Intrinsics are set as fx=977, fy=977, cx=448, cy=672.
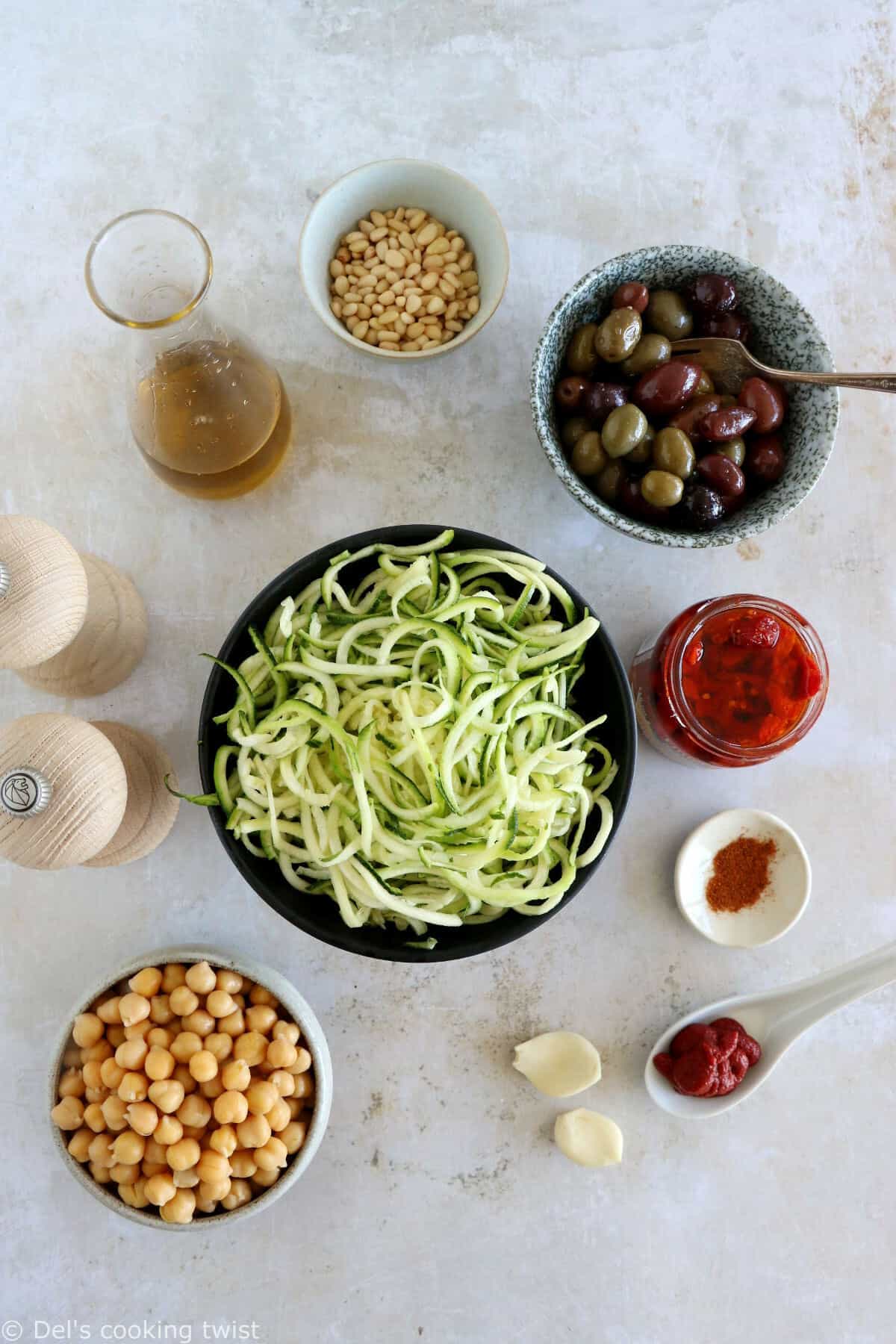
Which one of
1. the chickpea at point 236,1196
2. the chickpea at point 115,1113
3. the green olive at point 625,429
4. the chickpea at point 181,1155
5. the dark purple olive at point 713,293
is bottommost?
the chickpea at point 236,1196

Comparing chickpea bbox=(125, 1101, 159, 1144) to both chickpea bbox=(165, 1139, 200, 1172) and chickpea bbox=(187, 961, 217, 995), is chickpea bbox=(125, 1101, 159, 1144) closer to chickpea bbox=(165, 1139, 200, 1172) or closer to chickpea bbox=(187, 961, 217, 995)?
chickpea bbox=(165, 1139, 200, 1172)

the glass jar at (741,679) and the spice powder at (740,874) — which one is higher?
the glass jar at (741,679)

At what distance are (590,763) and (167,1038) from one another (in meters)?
0.65

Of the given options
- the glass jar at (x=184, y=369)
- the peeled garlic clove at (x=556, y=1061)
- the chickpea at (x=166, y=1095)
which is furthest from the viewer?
the peeled garlic clove at (x=556, y=1061)

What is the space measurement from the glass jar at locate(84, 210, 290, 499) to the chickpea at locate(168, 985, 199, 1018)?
66cm

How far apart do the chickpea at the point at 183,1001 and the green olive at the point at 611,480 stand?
83cm

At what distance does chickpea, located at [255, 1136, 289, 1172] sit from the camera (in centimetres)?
123

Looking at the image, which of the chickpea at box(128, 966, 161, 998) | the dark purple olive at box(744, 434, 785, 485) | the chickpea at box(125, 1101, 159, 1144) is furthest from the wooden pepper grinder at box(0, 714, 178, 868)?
the dark purple olive at box(744, 434, 785, 485)

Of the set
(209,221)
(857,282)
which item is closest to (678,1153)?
(857,282)

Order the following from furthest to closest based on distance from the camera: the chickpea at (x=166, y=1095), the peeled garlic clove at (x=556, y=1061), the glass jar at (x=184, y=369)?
the peeled garlic clove at (x=556, y=1061) → the chickpea at (x=166, y=1095) → the glass jar at (x=184, y=369)

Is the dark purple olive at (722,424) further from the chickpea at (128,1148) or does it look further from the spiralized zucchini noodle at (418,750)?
the chickpea at (128,1148)

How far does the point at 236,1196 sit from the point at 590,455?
41.2 inches

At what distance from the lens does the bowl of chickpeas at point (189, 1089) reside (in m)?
1.22

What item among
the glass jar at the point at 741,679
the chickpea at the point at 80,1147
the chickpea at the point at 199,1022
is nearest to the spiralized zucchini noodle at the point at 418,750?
the glass jar at the point at 741,679
